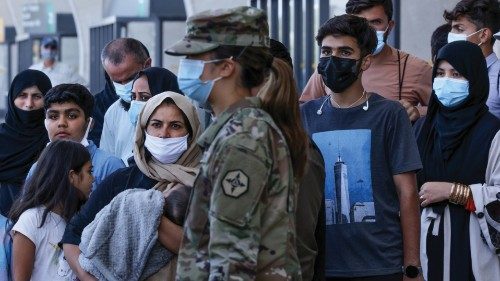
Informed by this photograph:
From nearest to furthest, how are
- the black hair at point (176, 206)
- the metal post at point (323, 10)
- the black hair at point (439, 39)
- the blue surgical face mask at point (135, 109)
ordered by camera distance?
1. the black hair at point (176, 206)
2. the blue surgical face mask at point (135, 109)
3. the black hair at point (439, 39)
4. the metal post at point (323, 10)

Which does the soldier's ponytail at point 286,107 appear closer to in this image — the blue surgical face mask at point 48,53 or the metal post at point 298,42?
the metal post at point 298,42

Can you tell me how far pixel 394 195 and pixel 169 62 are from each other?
41.2 feet

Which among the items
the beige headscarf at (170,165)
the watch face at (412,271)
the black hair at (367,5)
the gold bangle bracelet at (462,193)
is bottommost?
the watch face at (412,271)

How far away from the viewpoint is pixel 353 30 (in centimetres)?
526

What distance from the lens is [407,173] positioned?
510 cm

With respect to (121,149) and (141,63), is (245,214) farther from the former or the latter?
(141,63)

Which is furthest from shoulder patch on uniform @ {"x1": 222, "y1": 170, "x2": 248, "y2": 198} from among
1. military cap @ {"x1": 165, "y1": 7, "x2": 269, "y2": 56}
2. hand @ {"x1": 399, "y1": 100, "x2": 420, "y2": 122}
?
hand @ {"x1": 399, "y1": 100, "x2": 420, "y2": 122}

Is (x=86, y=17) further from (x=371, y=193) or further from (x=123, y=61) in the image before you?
(x=371, y=193)

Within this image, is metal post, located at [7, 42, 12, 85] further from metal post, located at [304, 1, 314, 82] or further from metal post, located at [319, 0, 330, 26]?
metal post, located at [319, 0, 330, 26]

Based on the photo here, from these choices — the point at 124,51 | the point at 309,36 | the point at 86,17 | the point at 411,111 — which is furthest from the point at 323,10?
the point at 86,17

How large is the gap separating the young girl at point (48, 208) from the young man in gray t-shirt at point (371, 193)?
4.00ft

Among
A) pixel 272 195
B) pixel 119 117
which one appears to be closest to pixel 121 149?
pixel 119 117

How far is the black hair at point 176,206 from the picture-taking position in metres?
4.64

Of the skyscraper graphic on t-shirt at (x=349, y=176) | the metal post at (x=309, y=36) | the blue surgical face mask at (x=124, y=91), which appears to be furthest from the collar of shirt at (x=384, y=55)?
the metal post at (x=309, y=36)
